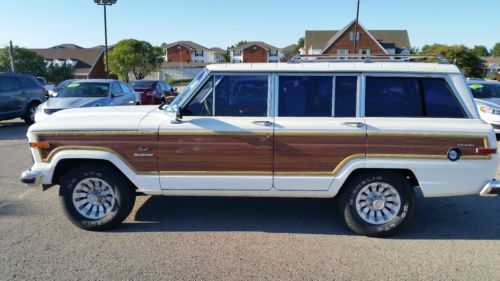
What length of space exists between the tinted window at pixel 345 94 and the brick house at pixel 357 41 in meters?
52.8

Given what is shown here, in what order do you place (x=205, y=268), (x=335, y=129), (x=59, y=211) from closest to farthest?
(x=205, y=268), (x=335, y=129), (x=59, y=211)

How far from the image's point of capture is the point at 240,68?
13.6 ft

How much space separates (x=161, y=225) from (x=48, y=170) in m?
1.40

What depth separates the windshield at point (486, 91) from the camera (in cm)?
1152

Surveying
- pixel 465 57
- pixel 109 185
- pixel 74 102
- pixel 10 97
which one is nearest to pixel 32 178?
pixel 109 185

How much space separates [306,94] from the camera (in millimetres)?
4105

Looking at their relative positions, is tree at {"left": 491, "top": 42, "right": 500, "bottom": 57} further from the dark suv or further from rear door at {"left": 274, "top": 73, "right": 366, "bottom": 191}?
rear door at {"left": 274, "top": 73, "right": 366, "bottom": 191}

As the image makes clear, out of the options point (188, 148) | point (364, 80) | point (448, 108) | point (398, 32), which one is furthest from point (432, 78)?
point (398, 32)

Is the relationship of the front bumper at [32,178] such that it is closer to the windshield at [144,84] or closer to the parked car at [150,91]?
the parked car at [150,91]

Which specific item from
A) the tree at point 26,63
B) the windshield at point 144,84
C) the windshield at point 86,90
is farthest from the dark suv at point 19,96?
the tree at point 26,63

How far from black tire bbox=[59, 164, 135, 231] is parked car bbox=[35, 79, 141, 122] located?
611 centimetres

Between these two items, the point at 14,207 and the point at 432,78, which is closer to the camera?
the point at 432,78

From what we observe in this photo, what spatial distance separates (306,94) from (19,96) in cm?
1209

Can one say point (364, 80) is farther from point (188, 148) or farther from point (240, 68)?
point (188, 148)
